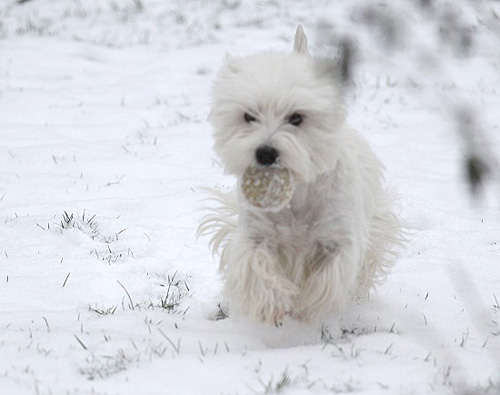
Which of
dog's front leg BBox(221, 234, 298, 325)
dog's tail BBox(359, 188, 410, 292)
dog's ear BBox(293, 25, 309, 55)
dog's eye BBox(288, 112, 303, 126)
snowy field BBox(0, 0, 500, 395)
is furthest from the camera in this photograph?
dog's tail BBox(359, 188, 410, 292)

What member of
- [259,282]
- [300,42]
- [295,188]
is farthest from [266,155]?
[300,42]

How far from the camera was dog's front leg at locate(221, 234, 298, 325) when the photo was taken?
12.1 ft

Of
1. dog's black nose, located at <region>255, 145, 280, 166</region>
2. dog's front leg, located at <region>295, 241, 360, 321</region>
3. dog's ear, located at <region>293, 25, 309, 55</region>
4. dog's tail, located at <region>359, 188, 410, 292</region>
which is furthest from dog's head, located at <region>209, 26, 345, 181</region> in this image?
dog's tail, located at <region>359, 188, 410, 292</region>

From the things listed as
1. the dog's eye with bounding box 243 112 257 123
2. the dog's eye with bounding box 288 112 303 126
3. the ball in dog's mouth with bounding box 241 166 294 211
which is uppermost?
the dog's eye with bounding box 288 112 303 126

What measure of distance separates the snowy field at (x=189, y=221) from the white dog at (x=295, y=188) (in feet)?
0.67

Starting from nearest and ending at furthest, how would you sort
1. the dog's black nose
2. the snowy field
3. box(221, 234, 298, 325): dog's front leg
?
the snowy field → the dog's black nose → box(221, 234, 298, 325): dog's front leg

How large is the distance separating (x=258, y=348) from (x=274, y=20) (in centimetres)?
792

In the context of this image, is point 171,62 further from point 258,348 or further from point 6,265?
point 258,348

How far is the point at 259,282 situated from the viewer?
12.1 feet

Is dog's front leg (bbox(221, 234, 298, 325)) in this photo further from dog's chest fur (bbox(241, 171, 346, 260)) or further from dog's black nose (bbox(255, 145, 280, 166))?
dog's black nose (bbox(255, 145, 280, 166))

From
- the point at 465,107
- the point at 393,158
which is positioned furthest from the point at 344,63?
the point at 393,158

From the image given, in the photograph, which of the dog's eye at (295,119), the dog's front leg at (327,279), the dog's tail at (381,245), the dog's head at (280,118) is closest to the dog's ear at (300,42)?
the dog's head at (280,118)

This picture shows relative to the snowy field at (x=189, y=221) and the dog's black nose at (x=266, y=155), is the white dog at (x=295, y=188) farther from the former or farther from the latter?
the snowy field at (x=189, y=221)

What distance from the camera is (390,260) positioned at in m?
4.64
